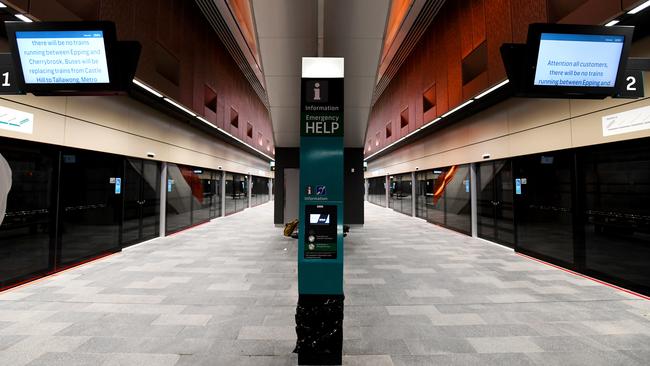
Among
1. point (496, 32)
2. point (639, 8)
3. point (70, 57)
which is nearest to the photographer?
point (70, 57)

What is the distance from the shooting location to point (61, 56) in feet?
9.73

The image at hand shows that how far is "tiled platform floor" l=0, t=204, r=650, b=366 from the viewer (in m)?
2.44

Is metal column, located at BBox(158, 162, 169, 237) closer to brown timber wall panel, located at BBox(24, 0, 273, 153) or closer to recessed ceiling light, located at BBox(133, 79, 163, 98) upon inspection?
brown timber wall panel, located at BBox(24, 0, 273, 153)

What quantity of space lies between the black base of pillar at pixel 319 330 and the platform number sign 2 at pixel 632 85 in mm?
4005

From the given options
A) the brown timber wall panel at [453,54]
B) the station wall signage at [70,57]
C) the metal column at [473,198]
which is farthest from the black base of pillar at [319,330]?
the metal column at [473,198]

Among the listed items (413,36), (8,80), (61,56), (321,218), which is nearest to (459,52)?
(413,36)

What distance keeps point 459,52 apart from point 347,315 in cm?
777

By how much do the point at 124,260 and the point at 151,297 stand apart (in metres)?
2.69

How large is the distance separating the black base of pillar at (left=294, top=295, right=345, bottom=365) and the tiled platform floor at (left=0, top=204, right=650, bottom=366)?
0.55 feet

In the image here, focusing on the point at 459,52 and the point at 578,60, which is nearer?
the point at 578,60

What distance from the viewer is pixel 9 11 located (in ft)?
11.7

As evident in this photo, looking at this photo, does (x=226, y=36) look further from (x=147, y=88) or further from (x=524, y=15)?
(x=524, y=15)

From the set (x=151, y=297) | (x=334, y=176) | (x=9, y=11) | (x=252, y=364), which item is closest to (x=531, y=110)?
(x=334, y=176)

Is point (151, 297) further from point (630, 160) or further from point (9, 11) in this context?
point (630, 160)
